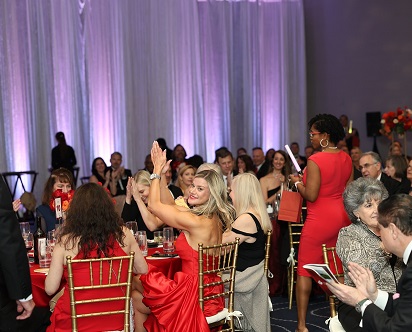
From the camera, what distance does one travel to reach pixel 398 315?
2.84 meters

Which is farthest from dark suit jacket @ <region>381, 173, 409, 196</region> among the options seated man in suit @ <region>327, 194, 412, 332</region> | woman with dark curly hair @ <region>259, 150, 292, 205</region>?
seated man in suit @ <region>327, 194, 412, 332</region>

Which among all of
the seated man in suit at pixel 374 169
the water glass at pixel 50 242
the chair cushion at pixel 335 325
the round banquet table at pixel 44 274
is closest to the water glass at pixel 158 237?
the round banquet table at pixel 44 274

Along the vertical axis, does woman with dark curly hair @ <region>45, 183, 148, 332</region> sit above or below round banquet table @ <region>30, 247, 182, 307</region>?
above

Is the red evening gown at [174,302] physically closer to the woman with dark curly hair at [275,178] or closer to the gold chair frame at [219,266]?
the gold chair frame at [219,266]

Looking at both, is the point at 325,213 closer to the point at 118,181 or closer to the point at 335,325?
the point at 335,325

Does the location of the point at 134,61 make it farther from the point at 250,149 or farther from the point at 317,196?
the point at 317,196

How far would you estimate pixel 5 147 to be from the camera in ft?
42.2

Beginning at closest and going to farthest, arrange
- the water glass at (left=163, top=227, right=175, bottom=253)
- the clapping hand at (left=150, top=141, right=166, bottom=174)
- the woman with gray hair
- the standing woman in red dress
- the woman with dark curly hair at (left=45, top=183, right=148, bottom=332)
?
the woman with gray hair
the woman with dark curly hair at (left=45, top=183, right=148, bottom=332)
the clapping hand at (left=150, top=141, right=166, bottom=174)
the water glass at (left=163, top=227, right=175, bottom=253)
the standing woman in red dress

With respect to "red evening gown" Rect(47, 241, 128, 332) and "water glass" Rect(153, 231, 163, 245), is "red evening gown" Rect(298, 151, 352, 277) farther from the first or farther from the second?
"red evening gown" Rect(47, 241, 128, 332)

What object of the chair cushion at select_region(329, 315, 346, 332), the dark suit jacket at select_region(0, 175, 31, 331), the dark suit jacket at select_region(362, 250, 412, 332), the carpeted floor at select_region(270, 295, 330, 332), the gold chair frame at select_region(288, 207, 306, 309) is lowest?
the carpeted floor at select_region(270, 295, 330, 332)

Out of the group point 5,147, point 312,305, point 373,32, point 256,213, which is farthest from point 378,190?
point 373,32

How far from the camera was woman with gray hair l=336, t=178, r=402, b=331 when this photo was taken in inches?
150

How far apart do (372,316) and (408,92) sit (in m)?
11.5

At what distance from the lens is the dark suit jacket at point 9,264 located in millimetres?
3070
